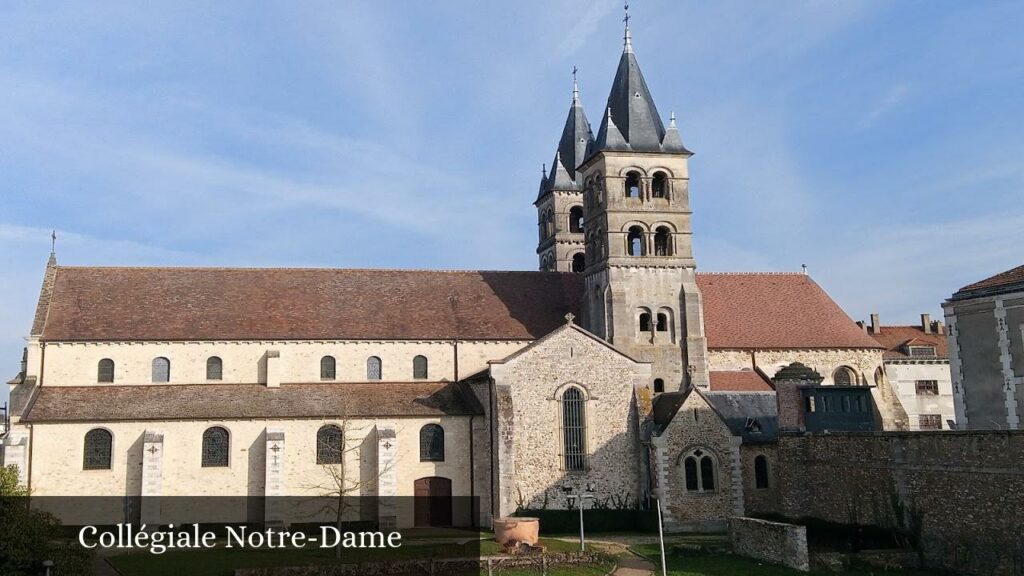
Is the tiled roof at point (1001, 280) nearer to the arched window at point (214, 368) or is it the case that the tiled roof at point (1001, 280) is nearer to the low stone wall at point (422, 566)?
the low stone wall at point (422, 566)

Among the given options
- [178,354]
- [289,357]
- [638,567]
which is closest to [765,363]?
[638,567]

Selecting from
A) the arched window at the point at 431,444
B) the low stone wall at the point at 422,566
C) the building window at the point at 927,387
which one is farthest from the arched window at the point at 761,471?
the building window at the point at 927,387

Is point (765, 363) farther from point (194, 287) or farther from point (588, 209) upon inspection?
point (194, 287)

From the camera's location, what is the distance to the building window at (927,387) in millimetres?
59906

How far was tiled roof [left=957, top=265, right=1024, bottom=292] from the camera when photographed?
112ft

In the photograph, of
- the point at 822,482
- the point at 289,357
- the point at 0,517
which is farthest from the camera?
the point at 289,357

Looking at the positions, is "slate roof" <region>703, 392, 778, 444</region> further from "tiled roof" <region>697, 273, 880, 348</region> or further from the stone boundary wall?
the stone boundary wall

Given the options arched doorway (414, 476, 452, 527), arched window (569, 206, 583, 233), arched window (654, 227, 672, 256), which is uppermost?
arched window (569, 206, 583, 233)

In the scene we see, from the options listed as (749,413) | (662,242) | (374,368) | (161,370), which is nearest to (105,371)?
(161,370)

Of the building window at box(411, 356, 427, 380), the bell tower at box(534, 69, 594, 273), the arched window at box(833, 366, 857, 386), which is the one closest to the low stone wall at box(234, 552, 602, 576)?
the building window at box(411, 356, 427, 380)

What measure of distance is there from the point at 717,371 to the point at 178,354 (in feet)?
82.0

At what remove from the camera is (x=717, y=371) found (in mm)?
44219

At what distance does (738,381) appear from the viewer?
43406 mm

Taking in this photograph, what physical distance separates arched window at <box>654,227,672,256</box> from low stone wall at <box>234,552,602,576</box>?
19255 mm
